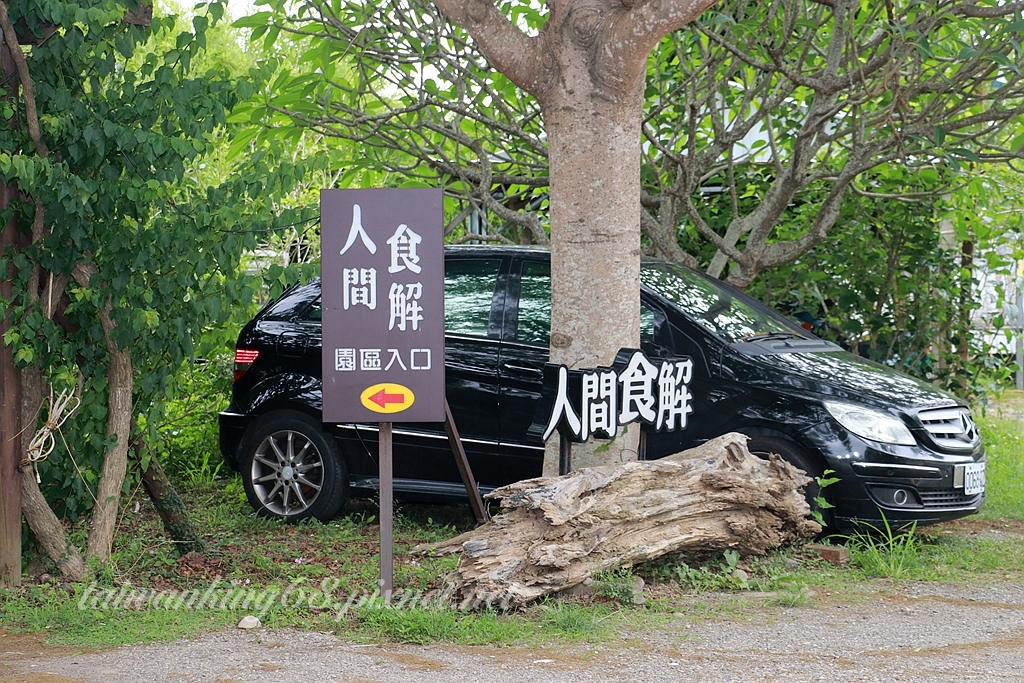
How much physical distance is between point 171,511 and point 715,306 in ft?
11.8

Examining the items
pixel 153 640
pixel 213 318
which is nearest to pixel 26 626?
pixel 153 640

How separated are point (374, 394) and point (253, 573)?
1524 mm

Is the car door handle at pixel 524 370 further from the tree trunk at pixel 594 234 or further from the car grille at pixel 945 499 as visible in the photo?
the car grille at pixel 945 499

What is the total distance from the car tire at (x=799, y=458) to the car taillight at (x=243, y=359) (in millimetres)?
3453

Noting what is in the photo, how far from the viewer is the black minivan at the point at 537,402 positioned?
647 cm

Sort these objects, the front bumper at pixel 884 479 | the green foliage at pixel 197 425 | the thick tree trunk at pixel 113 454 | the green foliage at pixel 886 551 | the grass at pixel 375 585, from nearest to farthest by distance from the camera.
→ the grass at pixel 375 585, the thick tree trunk at pixel 113 454, the green foliage at pixel 886 551, the front bumper at pixel 884 479, the green foliage at pixel 197 425

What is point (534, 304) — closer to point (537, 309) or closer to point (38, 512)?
point (537, 309)

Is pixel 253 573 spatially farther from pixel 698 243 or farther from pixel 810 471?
pixel 698 243

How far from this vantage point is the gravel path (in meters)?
4.43

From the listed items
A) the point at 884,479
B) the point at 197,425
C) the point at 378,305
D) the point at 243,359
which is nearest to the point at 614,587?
the point at 378,305

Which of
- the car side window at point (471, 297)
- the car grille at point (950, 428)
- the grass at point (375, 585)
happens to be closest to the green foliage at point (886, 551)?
the grass at point (375, 585)

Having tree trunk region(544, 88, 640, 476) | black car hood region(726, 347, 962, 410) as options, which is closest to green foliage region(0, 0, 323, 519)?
tree trunk region(544, 88, 640, 476)

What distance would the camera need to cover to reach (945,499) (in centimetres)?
651

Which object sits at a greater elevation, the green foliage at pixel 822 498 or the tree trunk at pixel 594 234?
the tree trunk at pixel 594 234
